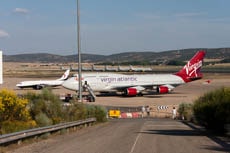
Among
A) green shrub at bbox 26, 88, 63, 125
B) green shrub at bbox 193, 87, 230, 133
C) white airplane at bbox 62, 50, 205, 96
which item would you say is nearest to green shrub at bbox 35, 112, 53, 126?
green shrub at bbox 26, 88, 63, 125

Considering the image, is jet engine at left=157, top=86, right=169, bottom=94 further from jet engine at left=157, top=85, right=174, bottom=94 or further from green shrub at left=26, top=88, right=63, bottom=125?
green shrub at left=26, top=88, right=63, bottom=125

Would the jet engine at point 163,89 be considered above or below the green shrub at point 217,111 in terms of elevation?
above

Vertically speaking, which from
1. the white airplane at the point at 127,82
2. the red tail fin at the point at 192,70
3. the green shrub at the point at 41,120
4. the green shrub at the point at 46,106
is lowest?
the green shrub at the point at 41,120

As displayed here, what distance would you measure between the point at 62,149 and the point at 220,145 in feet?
17.3

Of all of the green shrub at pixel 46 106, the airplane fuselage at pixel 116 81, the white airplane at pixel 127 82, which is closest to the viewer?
the green shrub at pixel 46 106

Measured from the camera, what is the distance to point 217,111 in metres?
21.6

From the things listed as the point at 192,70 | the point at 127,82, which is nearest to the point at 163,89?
the point at 127,82

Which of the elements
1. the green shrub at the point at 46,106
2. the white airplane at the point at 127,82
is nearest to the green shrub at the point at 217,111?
the green shrub at the point at 46,106

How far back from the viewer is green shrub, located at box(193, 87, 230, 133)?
2096 centimetres

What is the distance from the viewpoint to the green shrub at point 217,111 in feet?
68.8

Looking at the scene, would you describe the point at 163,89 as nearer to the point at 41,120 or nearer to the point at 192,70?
the point at 192,70

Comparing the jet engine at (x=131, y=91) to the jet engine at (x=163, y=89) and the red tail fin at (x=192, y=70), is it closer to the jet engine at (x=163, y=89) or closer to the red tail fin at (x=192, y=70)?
the jet engine at (x=163, y=89)

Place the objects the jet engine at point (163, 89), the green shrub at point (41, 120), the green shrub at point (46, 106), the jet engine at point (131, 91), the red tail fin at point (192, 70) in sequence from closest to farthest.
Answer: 1. the green shrub at point (41, 120)
2. the green shrub at point (46, 106)
3. the jet engine at point (131, 91)
4. the jet engine at point (163, 89)
5. the red tail fin at point (192, 70)

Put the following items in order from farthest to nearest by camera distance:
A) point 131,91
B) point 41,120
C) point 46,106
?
point 131,91 < point 46,106 < point 41,120
